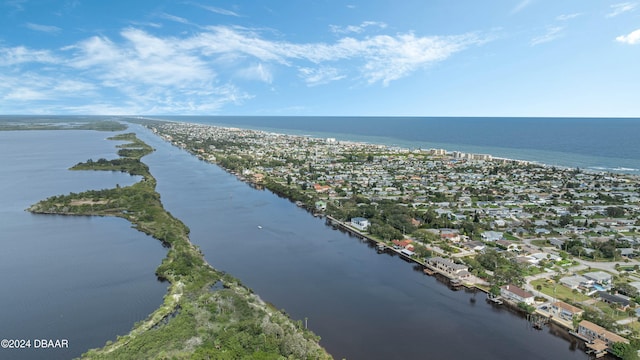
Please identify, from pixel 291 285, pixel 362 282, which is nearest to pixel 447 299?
pixel 362 282

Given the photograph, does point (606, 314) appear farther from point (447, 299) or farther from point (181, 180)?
point (181, 180)

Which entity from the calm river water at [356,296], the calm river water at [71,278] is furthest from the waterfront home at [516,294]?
the calm river water at [71,278]

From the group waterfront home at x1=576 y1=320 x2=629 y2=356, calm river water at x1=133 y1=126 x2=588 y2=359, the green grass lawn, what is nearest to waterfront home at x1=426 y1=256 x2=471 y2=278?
calm river water at x1=133 y1=126 x2=588 y2=359

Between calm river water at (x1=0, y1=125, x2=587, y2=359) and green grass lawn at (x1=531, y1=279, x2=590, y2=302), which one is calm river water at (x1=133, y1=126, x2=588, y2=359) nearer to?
calm river water at (x1=0, y1=125, x2=587, y2=359)

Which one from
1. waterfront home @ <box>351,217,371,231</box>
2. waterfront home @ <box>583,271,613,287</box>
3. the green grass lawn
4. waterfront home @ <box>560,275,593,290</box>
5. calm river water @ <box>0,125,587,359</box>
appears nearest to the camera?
calm river water @ <box>0,125,587,359</box>

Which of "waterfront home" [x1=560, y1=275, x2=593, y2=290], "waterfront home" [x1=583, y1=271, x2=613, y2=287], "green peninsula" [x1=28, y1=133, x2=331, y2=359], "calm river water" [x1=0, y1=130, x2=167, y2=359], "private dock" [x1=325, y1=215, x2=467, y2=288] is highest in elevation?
"waterfront home" [x1=583, y1=271, x2=613, y2=287]

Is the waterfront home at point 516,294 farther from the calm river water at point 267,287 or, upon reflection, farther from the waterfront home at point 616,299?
the waterfront home at point 616,299
